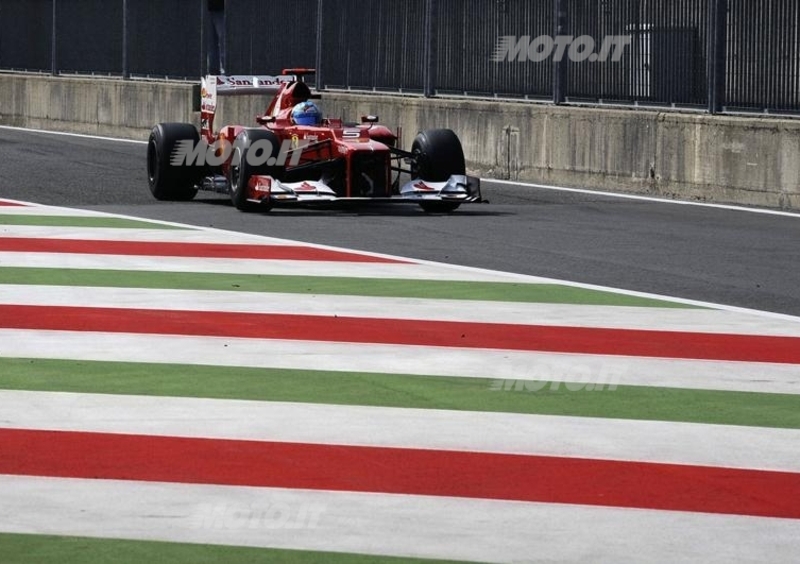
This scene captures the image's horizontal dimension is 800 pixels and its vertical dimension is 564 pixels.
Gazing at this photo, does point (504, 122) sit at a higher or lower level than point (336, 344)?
higher

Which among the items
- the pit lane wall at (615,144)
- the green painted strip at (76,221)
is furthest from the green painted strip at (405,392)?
the pit lane wall at (615,144)

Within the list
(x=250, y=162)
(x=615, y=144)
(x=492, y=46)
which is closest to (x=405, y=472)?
(x=250, y=162)

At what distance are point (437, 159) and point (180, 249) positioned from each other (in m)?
3.95

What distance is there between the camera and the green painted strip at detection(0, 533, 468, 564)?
5.53 metres

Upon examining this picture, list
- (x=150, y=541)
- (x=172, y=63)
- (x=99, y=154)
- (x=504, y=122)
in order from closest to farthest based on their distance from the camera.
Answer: (x=150, y=541)
(x=504, y=122)
(x=99, y=154)
(x=172, y=63)

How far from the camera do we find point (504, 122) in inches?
879

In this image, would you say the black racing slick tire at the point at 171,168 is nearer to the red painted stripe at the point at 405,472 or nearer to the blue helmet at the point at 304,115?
the blue helmet at the point at 304,115

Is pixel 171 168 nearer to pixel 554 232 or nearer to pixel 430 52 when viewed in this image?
pixel 554 232

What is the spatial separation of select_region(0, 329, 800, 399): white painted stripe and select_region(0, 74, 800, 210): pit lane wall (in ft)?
30.6

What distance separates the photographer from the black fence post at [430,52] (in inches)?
971

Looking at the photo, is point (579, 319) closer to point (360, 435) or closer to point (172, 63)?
point (360, 435)

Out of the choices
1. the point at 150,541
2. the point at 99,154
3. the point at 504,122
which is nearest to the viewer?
the point at 150,541

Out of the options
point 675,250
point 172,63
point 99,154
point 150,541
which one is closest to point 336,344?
point 150,541

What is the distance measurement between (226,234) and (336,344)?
18.5ft
